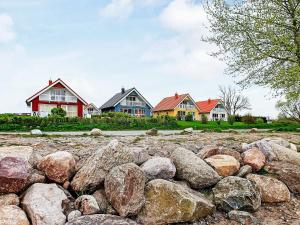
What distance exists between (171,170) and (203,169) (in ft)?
1.72

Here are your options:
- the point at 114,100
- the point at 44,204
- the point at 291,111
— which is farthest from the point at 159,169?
the point at 114,100

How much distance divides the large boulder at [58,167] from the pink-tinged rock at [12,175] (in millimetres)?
300

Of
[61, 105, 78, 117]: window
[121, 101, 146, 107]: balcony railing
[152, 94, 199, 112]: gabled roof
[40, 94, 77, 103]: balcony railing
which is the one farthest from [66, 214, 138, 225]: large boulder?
[152, 94, 199, 112]: gabled roof

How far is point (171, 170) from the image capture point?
4859mm

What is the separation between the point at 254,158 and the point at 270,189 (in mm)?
688

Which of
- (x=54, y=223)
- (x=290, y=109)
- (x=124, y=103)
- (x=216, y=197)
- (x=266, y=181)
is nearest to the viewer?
(x=54, y=223)

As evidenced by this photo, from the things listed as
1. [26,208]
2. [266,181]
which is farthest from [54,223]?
[266,181]

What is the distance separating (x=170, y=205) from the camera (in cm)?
434

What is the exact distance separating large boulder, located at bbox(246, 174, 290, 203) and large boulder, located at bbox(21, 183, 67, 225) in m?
3.02

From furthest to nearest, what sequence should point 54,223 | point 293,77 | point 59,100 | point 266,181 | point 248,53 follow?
point 59,100 < point 248,53 < point 293,77 < point 266,181 < point 54,223

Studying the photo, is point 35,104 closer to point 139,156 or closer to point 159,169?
point 139,156

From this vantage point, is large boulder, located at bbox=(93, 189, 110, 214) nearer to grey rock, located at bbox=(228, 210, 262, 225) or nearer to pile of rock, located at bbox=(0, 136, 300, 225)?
pile of rock, located at bbox=(0, 136, 300, 225)

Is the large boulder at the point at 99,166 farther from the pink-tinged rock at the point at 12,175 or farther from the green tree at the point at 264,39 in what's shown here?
the green tree at the point at 264,39

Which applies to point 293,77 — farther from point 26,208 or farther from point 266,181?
point 26,208
